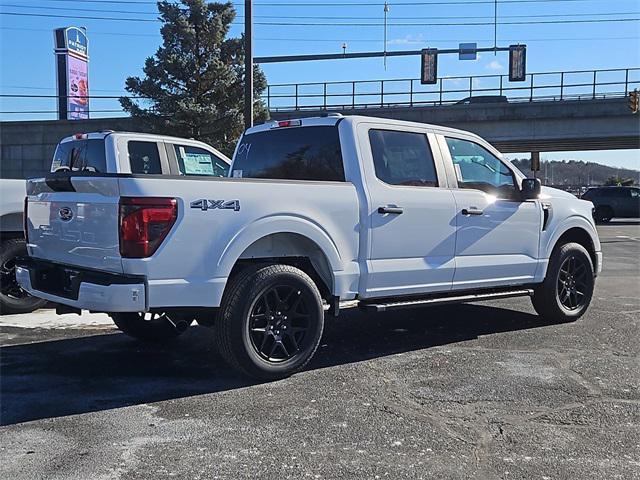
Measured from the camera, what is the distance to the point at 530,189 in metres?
6.70

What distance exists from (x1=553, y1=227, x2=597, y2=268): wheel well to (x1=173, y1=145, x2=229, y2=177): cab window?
14.7 feet

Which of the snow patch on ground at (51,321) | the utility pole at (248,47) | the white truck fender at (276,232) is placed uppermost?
the utility pole at (248,47)

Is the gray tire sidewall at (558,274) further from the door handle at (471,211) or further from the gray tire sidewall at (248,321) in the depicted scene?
the gray tire sidewall at (248,321)

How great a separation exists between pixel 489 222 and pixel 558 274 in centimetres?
131

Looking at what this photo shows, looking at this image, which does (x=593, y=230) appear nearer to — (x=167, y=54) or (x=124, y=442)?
(x=124, y=442)

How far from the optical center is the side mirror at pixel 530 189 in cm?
670

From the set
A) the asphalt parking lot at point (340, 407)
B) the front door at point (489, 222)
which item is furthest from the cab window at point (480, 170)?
the asphalt parking lot at point (340, 407)

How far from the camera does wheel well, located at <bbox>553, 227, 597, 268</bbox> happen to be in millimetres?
7559

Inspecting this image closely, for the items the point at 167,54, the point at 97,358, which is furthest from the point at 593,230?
the point at 167,54

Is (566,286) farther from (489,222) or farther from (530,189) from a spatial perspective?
(489,222)

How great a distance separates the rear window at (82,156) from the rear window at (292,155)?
2780 millimetres

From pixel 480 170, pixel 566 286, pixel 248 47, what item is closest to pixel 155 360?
pixel 480 170

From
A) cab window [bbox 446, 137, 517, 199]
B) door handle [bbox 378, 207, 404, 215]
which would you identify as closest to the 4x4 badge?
door handle [bbox 378, 207, 404, 215]

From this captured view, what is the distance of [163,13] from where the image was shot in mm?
27344
